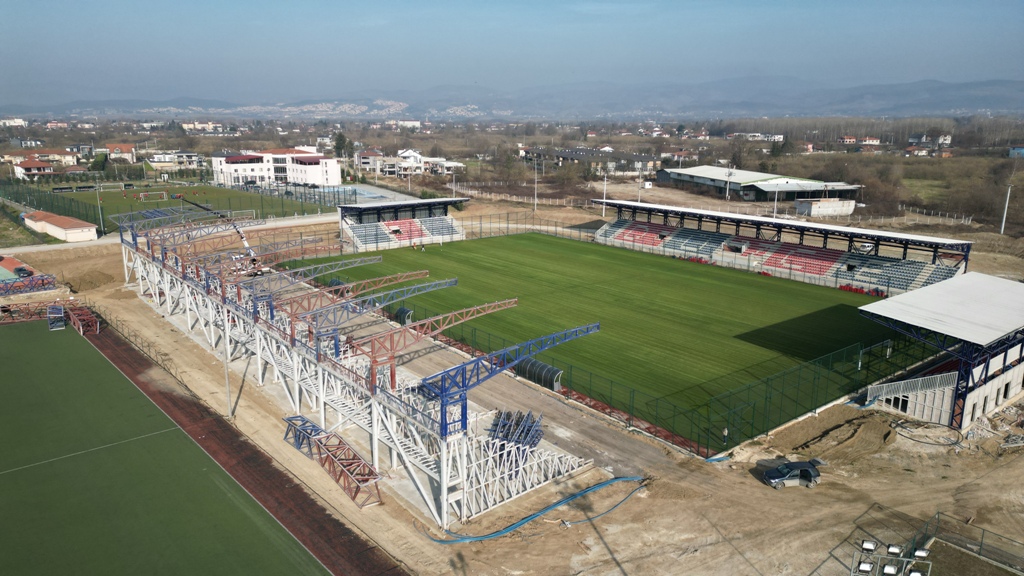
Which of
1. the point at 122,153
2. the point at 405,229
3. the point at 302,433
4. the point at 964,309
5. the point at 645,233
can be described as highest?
the point at 122,153

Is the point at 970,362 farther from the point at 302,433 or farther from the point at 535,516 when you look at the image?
the point at 302,433

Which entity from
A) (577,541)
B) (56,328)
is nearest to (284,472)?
(577,541)

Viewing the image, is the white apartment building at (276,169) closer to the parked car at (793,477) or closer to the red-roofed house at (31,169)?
the red-roofed house at (31,169)

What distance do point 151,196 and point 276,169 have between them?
22941 mm

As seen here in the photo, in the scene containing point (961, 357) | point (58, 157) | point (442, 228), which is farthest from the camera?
point (58, 157)

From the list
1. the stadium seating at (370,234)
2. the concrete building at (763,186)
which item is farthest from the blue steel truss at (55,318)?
the concrete building at (763,186)

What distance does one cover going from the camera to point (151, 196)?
88.4 metres

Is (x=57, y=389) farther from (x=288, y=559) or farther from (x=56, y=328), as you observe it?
(x=288, y=559)

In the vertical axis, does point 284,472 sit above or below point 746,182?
below

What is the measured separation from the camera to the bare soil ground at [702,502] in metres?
18.8

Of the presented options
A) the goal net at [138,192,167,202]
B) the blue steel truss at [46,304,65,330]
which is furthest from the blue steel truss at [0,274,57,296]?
the goal net at [138,192,167,202]

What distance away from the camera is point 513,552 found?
62.2 feet

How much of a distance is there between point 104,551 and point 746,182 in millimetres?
81917

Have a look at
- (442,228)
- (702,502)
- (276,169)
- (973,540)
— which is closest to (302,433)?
(702,502)
